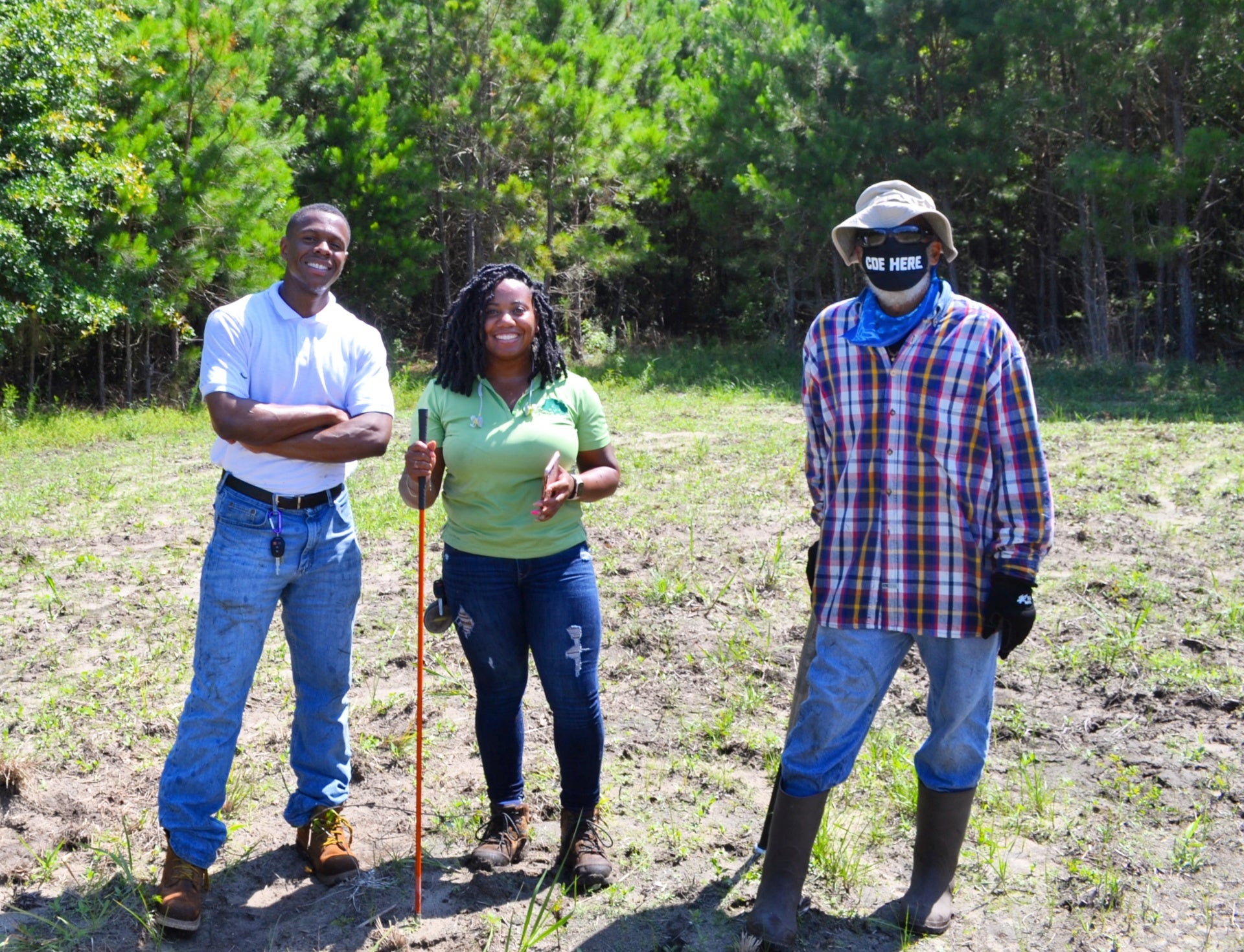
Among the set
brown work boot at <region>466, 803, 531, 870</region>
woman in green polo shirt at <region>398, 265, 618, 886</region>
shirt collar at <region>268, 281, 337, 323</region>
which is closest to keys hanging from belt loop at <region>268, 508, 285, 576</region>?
woman in green polo shirt at <region>398, 265, 618, 886</region>

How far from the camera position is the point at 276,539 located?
3.49 meters

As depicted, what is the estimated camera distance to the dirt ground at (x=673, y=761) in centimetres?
358

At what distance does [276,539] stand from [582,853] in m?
1.34

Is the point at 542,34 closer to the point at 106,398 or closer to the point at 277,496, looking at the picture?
the point at 106,398

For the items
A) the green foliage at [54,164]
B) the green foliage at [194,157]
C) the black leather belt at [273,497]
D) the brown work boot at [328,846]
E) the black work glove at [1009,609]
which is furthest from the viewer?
the green foliage at [194,157]

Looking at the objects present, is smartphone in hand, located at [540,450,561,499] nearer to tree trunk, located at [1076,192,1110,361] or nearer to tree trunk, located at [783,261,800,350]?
tree trunk, located at [1076,192,1110,361]

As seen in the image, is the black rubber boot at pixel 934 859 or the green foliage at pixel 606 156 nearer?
the black rubber boot at pixel 934 859

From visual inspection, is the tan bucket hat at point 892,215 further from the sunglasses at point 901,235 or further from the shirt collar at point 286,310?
the shirt collar at point 286,310

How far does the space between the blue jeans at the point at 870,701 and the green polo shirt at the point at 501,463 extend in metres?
0.88

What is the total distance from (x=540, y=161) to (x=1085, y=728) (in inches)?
663

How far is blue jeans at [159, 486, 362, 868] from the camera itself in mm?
3480

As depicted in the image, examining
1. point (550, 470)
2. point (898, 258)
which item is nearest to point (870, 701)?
point (550, 470)

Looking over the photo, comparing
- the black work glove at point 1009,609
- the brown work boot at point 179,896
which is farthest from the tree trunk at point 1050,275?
the brown work boot at point 179,896

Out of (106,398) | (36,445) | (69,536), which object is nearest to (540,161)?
(106,398)
